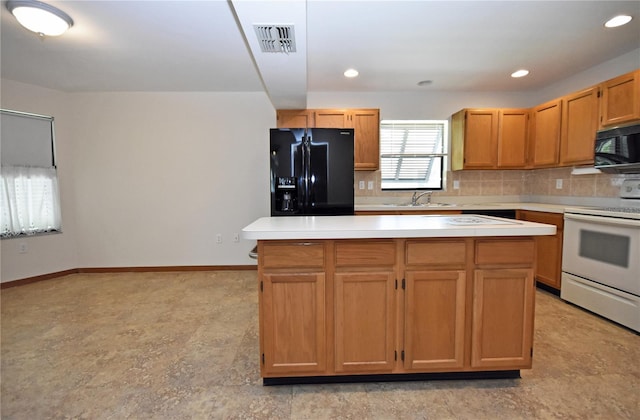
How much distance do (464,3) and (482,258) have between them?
5.99 feet

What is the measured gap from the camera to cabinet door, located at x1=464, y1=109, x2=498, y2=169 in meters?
3.73

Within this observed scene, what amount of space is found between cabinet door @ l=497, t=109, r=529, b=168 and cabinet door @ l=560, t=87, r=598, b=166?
51 cm

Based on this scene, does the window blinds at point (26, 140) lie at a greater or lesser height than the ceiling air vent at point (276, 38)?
lesser

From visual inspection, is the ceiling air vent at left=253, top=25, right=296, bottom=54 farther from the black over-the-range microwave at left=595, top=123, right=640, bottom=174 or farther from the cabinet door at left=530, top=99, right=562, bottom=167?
the cabinet door at left=530, top=99, right=562, bottom=167

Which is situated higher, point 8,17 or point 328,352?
point 8,17

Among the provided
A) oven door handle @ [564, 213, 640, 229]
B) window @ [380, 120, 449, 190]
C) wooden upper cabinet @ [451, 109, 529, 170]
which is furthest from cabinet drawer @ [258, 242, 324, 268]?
wooden upper cabinet @ [451, 109, 529, 170]

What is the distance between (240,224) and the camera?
161 inches

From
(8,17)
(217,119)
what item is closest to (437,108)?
(217,119)

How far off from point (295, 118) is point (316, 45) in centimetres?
118

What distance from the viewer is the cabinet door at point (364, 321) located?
1599mm

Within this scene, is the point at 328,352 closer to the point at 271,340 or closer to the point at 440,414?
the point at 271,340

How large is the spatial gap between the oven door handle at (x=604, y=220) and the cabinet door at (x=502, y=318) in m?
1.42

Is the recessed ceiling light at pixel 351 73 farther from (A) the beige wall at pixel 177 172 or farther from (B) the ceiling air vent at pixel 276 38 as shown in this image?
(B) the ceiling air vent at pixel 276 38

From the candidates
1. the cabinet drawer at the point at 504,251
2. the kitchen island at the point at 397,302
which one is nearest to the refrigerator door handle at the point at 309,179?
the kitchen island at the point at 397,302
